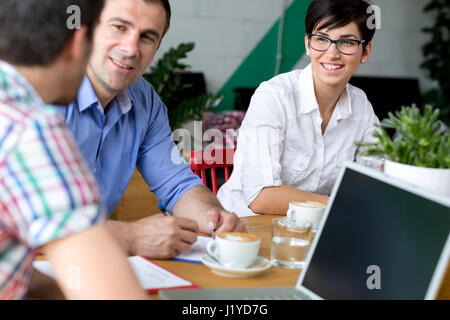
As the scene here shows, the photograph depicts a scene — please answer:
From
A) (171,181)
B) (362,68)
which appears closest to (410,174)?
(171,181)

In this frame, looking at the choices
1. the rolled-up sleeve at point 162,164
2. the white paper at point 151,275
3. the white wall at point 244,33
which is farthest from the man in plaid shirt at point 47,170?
the white wall at point 244,33

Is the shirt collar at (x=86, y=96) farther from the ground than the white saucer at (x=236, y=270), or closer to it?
farther from the ground

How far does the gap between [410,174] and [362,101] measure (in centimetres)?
121

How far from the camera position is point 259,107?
190cm

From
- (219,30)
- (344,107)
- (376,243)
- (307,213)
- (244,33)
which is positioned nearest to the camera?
(376,243)

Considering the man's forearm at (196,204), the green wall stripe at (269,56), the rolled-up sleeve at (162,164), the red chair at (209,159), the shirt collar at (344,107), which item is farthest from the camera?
the green wall stripe at (269,56)

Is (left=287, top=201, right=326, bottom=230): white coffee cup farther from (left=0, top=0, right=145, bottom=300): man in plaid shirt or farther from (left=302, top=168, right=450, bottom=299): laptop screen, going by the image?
(left=0, top=0, right=145, bottom=300): man in plaid shirt

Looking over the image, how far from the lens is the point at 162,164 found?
5.57ft

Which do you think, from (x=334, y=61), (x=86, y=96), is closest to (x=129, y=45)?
(x=86, y=96)

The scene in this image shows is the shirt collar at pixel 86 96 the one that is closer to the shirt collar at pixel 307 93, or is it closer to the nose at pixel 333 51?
the shirt collar at pixel 307 93

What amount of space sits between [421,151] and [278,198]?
28.6 inches

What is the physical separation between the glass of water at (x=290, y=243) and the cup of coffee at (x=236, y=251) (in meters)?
0.08

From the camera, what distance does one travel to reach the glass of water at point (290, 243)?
110 cm

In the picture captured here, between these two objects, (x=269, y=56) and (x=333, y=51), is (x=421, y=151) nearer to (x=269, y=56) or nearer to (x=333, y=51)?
(x=333, y=51)
